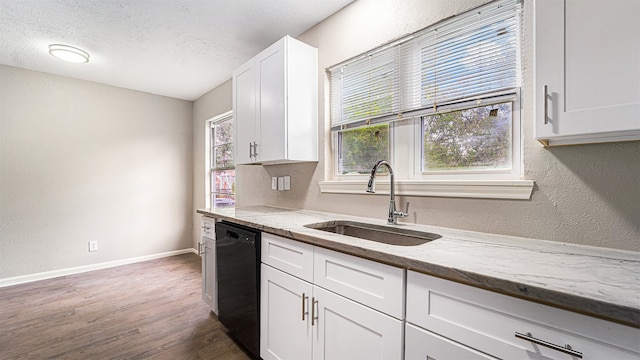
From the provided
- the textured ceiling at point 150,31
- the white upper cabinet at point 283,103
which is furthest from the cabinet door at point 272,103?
the textured ceiling at point 150,31

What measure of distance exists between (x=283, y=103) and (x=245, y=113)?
60 centimetres

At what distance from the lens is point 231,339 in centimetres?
208

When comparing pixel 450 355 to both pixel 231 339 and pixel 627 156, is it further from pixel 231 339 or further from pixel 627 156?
pixel 231 339

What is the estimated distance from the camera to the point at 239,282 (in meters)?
1.88

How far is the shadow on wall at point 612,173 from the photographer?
1.02 metres

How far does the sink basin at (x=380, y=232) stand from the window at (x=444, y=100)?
1.17 ft

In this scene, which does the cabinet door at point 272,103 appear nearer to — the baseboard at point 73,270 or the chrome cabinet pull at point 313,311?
the chrome cabinet pull at point 313,311

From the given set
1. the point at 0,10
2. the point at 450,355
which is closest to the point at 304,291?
the point at 450,355

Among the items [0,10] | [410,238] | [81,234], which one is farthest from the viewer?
[81,234]

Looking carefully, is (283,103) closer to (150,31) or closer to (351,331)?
(150,31)

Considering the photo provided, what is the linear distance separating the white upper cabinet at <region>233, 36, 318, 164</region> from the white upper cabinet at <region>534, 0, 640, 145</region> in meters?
→ 1.50

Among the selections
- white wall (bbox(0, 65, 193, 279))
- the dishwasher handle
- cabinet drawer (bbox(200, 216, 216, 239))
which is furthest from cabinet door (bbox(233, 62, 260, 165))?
white wall (bbox(0, 65, 193, 279))

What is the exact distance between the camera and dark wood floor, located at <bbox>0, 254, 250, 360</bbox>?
195cm

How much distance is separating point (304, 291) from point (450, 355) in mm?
718
